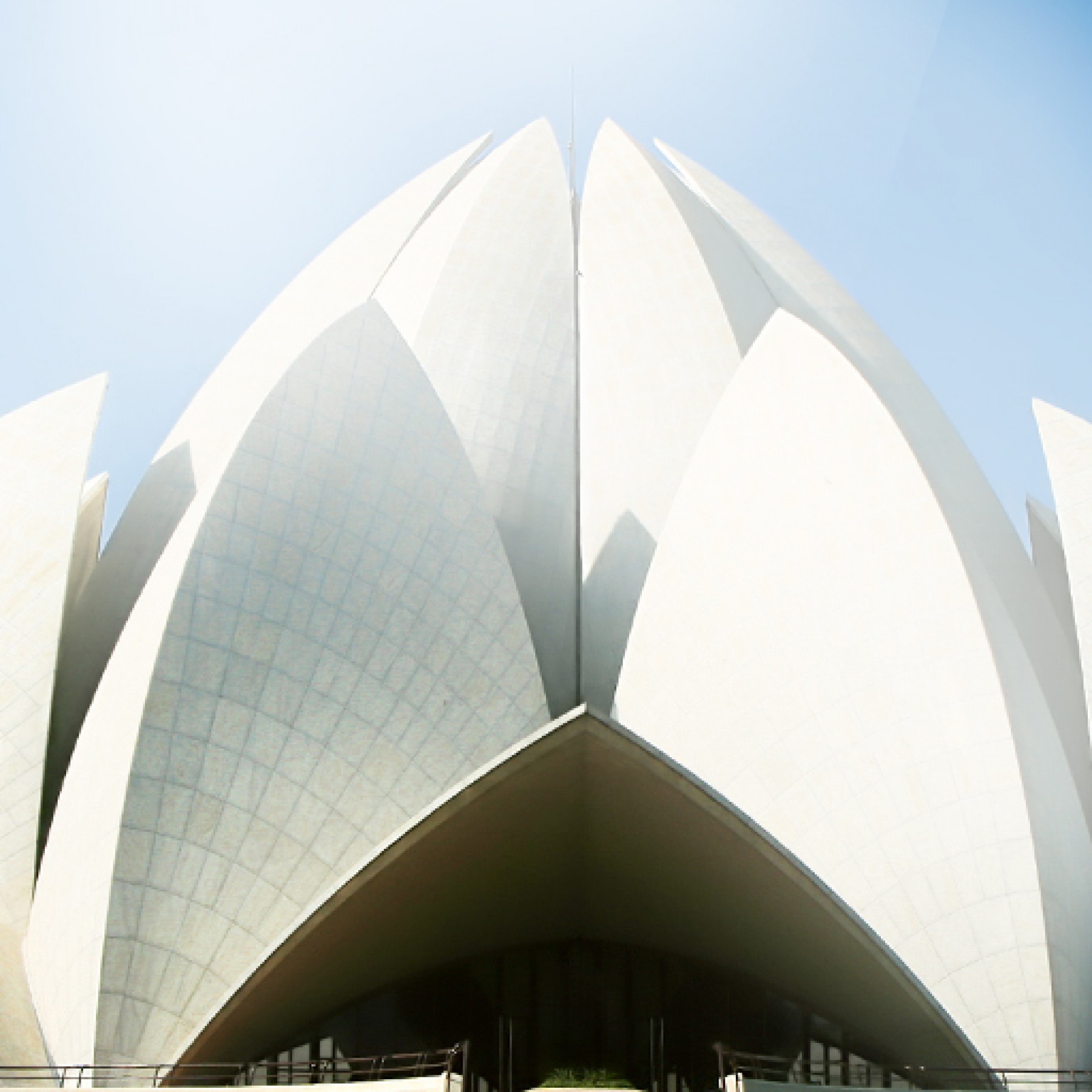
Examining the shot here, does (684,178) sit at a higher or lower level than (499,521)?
higher

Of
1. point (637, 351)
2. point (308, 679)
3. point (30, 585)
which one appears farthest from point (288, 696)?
point (637, 351)

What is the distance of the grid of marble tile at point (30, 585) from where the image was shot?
47.2 ft

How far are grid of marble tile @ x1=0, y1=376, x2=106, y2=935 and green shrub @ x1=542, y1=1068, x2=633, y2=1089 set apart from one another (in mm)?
5747

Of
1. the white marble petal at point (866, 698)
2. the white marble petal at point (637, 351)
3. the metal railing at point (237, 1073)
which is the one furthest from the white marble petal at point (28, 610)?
the white marble petal at point (866, 698)

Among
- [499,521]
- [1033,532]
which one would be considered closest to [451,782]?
[499,521]

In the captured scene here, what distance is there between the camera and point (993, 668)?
12719 millimetres

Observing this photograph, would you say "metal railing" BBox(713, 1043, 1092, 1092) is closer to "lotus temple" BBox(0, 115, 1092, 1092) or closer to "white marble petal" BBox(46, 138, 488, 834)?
"lotus temple" BBox(0, 115, 1092, 1092)

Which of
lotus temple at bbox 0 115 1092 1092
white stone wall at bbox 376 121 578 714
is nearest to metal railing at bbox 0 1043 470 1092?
lotus temple at bbox 0 115 1092 1092

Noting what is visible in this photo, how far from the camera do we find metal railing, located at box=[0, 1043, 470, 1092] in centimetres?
1106

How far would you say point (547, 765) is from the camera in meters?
11.1

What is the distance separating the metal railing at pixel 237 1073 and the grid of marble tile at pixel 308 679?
197 millimetres

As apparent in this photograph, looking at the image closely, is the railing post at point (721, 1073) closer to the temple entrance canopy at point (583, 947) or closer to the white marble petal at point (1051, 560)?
the temple entrance canopy at point (583, 947)

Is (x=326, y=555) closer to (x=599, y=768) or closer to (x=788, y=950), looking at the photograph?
(x=599, y=768)

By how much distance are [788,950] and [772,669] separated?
278 cm
